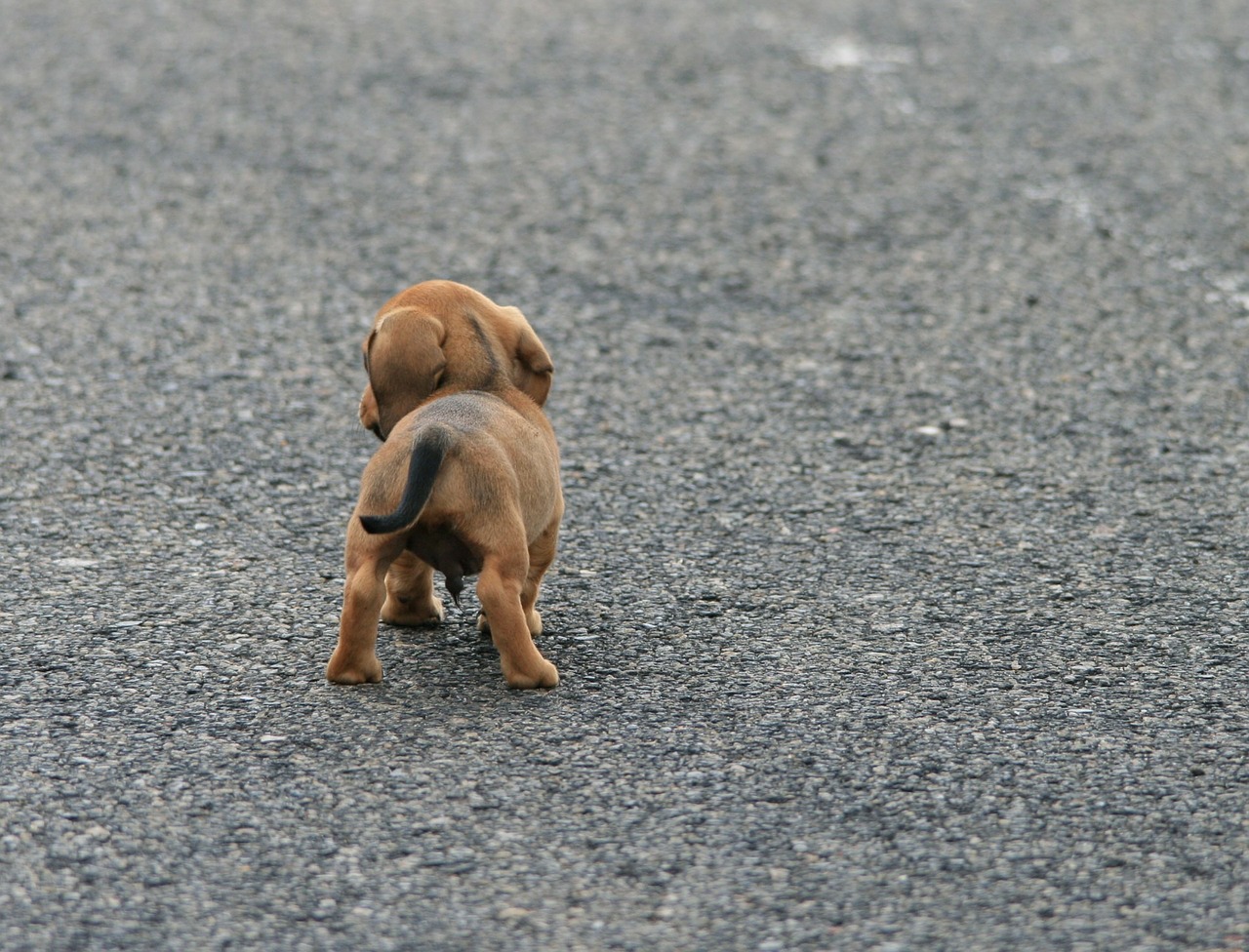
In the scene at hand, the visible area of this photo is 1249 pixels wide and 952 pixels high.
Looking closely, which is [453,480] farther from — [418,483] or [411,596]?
[411,596]

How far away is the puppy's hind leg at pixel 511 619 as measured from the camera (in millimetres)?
3641

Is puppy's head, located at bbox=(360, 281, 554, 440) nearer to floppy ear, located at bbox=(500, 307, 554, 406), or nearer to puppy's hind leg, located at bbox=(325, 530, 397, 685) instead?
floppy ear, located at bbox=(500, 307, 554, 406)

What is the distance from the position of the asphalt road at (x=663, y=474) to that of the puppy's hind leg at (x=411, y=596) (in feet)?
0.70

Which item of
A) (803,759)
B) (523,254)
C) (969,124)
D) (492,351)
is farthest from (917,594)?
(969,124)

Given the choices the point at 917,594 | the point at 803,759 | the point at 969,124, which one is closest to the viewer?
the point at 803,759

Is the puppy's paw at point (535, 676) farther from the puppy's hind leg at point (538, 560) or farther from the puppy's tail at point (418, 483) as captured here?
the puppy's tail at point (418, 483)

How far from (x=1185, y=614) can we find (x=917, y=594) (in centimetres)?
71

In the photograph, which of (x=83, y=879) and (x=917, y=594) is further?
(x=917, y=594)

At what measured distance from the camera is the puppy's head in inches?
158

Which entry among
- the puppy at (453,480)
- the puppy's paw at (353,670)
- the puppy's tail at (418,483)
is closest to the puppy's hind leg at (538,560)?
the puppy at (453,480)

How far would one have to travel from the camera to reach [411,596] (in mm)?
4180

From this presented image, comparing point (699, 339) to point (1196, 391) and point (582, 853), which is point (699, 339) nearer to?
point (1196, 391)

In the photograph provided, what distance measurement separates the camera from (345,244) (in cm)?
730

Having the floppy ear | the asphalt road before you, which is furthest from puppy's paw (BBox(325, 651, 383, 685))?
the floppy ear
